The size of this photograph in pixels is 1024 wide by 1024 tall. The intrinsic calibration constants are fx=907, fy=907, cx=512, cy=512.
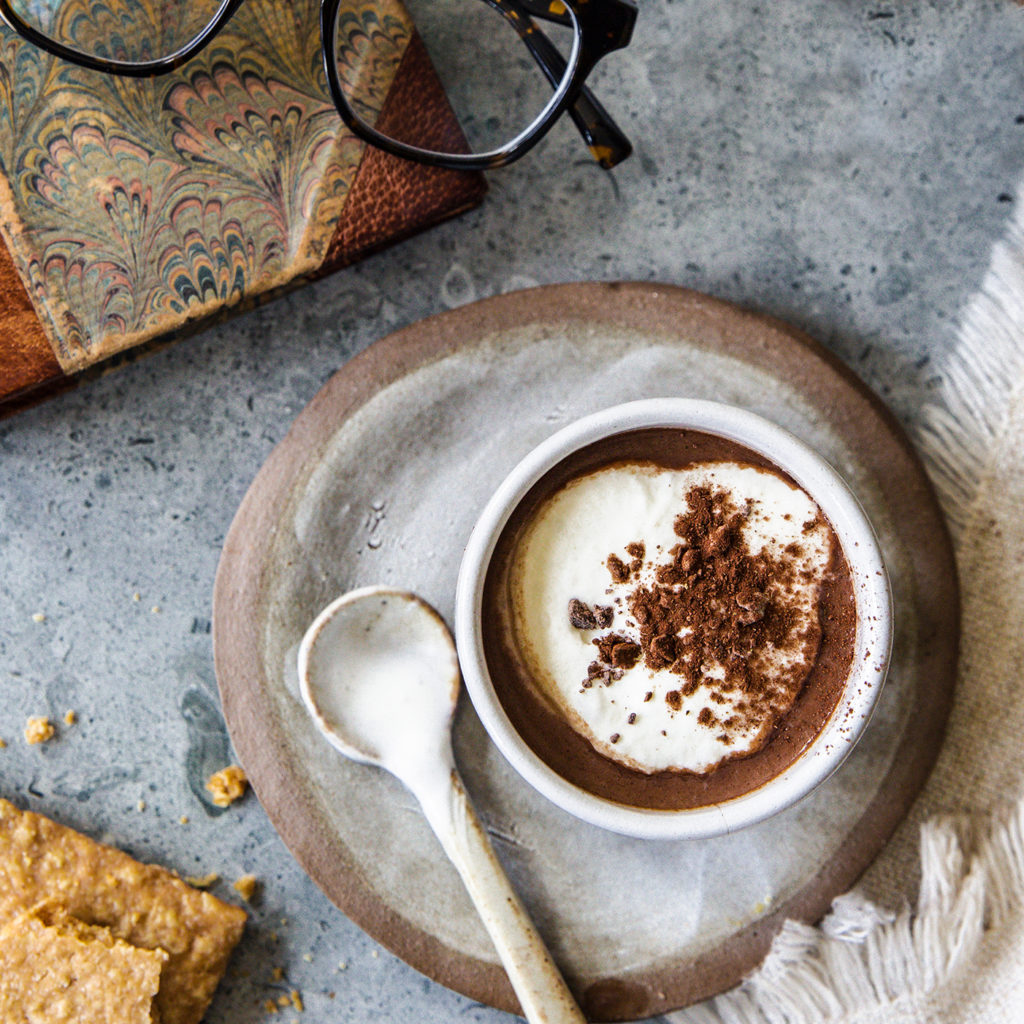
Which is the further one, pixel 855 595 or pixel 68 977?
pixel 68 977

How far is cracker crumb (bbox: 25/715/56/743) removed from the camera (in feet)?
3.97

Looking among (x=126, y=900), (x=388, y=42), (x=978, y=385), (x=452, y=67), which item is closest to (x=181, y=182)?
(x=388, y=42)

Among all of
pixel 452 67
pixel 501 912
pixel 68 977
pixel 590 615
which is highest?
pixel 452 67

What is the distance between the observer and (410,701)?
108cm

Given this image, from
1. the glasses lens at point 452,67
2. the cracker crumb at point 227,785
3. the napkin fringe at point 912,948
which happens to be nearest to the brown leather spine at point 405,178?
the glasses lens at point 452,67

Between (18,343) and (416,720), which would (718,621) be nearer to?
(416,720)

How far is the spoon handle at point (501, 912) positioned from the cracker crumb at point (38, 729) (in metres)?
0.53

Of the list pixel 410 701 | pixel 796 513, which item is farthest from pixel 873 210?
pixel 410 701

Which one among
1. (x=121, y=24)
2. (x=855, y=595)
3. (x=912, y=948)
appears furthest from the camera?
(x=912, y=948)

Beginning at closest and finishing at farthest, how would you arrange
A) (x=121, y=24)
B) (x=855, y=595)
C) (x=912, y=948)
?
1. (x=855, y=595)
2. (x=121, y=24)
3. (x=912, y=948)

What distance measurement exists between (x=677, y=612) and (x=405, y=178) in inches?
24.5

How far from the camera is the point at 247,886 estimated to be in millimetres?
1210

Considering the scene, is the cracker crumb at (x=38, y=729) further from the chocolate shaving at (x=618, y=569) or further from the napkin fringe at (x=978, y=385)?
the napkin fringe at (x=978, y=385)

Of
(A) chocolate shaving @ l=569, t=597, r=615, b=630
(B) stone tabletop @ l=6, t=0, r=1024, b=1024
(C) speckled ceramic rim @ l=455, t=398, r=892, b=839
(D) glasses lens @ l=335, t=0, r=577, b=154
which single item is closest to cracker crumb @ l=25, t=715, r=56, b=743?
(B) stone tabletop @ l=6, t=0, r=1024, b=1024
